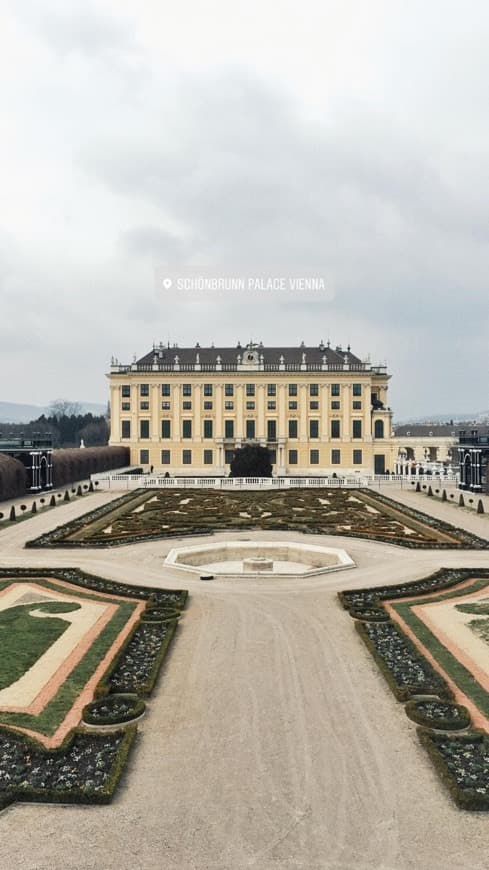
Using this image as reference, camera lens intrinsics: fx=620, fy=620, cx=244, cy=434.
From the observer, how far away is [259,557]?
3209 centimetres

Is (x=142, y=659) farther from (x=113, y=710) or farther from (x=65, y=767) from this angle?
(x=65, y=767)

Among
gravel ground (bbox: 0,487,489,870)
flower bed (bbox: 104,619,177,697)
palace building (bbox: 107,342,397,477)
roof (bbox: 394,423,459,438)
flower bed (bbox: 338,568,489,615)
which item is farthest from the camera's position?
roof (bbox: 394,423,459,438)

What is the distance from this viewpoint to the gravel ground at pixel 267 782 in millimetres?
8914

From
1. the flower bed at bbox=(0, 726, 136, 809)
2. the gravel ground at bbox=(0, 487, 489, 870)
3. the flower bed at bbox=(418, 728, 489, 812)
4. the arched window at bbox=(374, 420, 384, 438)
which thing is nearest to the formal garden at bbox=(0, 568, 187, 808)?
the flower bed at bbox=(0, 726, 136, 809)

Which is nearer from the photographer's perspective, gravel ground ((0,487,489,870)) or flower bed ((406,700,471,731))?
gravel ground ((0,487,489,870))

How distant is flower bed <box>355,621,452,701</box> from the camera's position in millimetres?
14242

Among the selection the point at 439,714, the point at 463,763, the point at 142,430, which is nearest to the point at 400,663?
the point at 439,714

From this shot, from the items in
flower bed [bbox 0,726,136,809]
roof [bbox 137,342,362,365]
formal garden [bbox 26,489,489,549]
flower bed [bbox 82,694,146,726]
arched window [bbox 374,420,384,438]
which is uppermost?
roof [bbox 137,342,362,365]

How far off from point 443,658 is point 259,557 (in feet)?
53.2

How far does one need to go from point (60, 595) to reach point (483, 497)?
45.7 m

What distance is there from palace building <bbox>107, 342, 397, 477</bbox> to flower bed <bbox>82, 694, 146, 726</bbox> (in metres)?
78.9

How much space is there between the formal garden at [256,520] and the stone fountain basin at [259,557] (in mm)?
5296

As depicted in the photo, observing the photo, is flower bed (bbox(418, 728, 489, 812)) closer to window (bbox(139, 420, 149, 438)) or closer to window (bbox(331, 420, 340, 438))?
window (bbox(331, 420, 340, 438))

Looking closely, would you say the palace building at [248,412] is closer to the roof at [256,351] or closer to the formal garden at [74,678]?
the roof at [256,351]
